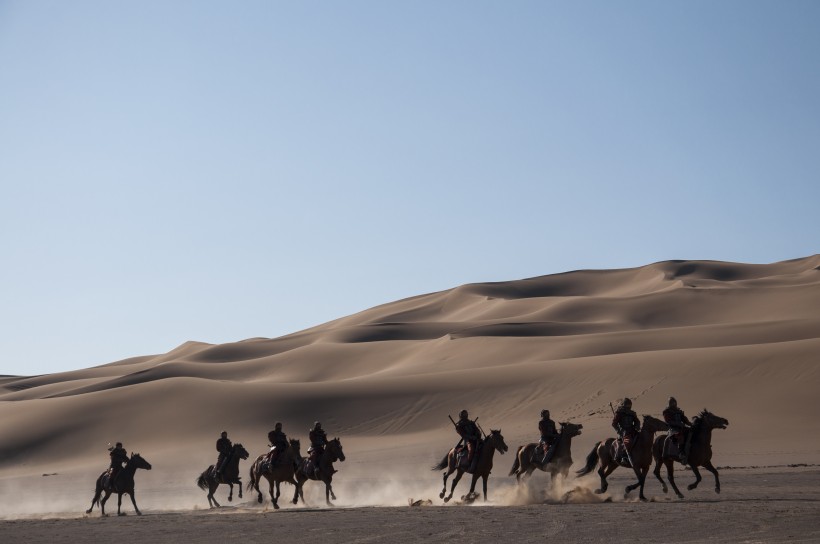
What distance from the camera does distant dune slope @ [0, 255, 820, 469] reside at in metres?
42.9

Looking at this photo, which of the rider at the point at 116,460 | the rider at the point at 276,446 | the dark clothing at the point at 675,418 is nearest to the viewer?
the dark clothing at the point at 675,418

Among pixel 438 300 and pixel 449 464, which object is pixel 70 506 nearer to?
pixel 449 464

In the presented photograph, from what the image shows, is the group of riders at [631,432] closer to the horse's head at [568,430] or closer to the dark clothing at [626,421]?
the dark clothing at [626,421]

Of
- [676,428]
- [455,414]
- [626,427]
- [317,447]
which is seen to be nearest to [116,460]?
[317,447]

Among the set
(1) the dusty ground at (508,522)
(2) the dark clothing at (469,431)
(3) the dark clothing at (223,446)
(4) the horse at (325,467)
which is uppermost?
(3) the dark clothing at (223,446)

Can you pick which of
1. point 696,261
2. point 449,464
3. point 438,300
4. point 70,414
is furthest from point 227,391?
point 696,261

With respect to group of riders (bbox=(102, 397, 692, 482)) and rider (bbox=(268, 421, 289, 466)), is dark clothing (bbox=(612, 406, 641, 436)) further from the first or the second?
rider (bbox=(268, 421, 289, 466))

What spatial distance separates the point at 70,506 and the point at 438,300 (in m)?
Result: 101

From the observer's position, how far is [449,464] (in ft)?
82.0

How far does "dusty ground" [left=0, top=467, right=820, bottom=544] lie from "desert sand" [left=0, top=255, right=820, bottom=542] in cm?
8

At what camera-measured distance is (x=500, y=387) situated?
2035 inches

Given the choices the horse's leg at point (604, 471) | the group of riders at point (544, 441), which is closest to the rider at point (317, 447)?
the group of riders at point (544, 441)

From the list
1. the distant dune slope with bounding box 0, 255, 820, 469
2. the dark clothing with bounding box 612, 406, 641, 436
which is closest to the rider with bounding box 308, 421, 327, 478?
the dark clothing with bounding box 612, 406, 641, 436

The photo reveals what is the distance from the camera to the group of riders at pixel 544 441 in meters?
22.6
